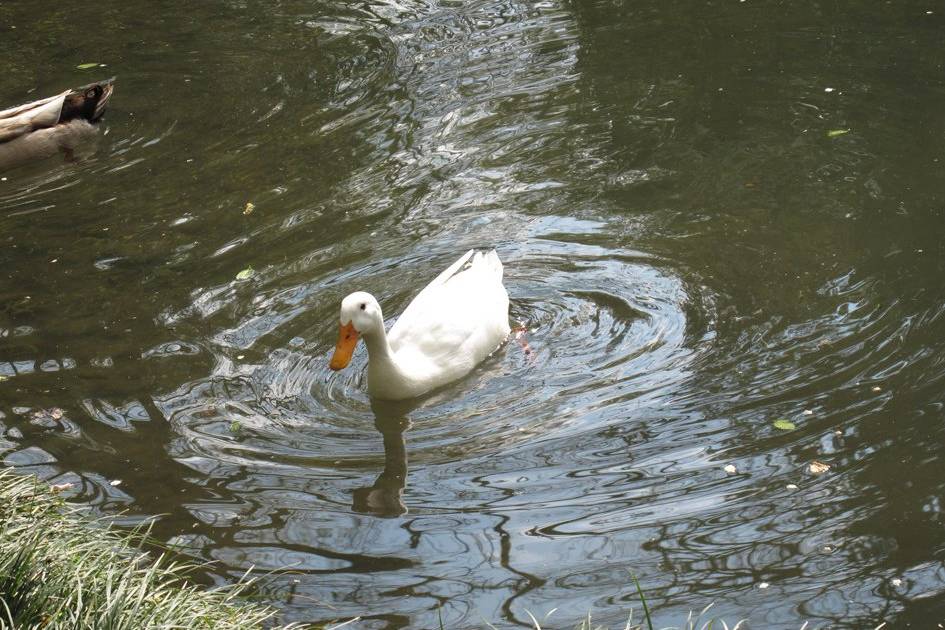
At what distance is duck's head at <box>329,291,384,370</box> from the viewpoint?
260 inches

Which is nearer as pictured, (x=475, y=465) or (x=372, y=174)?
(x=475, y=465)

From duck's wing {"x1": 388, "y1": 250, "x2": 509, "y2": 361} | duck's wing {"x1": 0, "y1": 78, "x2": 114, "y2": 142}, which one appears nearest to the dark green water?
duck's wing {"x1": 388, "y1": 250, "x2": 509, "y2": 361}

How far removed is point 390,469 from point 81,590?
231 centimetres

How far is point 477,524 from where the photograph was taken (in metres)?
5.62

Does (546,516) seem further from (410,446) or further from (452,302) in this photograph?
(452,302)

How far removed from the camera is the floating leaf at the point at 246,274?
819 centimetres

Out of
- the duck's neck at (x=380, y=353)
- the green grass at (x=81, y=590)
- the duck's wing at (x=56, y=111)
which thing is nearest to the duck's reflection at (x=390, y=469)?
the duck's neck at (x=380, y=353)

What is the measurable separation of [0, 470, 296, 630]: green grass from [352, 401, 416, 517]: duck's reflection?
1176 mm

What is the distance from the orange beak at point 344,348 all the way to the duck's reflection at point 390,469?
361 mm

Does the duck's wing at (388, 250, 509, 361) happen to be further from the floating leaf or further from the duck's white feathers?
the floating leaf

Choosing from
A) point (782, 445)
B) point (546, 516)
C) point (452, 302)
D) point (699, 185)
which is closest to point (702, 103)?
point (699, 185)

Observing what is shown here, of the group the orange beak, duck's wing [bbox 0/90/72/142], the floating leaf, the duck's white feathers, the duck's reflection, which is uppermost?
duck's wing [bbox 0/90/72/142]

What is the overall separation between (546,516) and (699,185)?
4007 millimetres

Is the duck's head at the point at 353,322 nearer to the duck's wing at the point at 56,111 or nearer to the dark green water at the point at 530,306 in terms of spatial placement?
the dark green water at the point at 530,306
